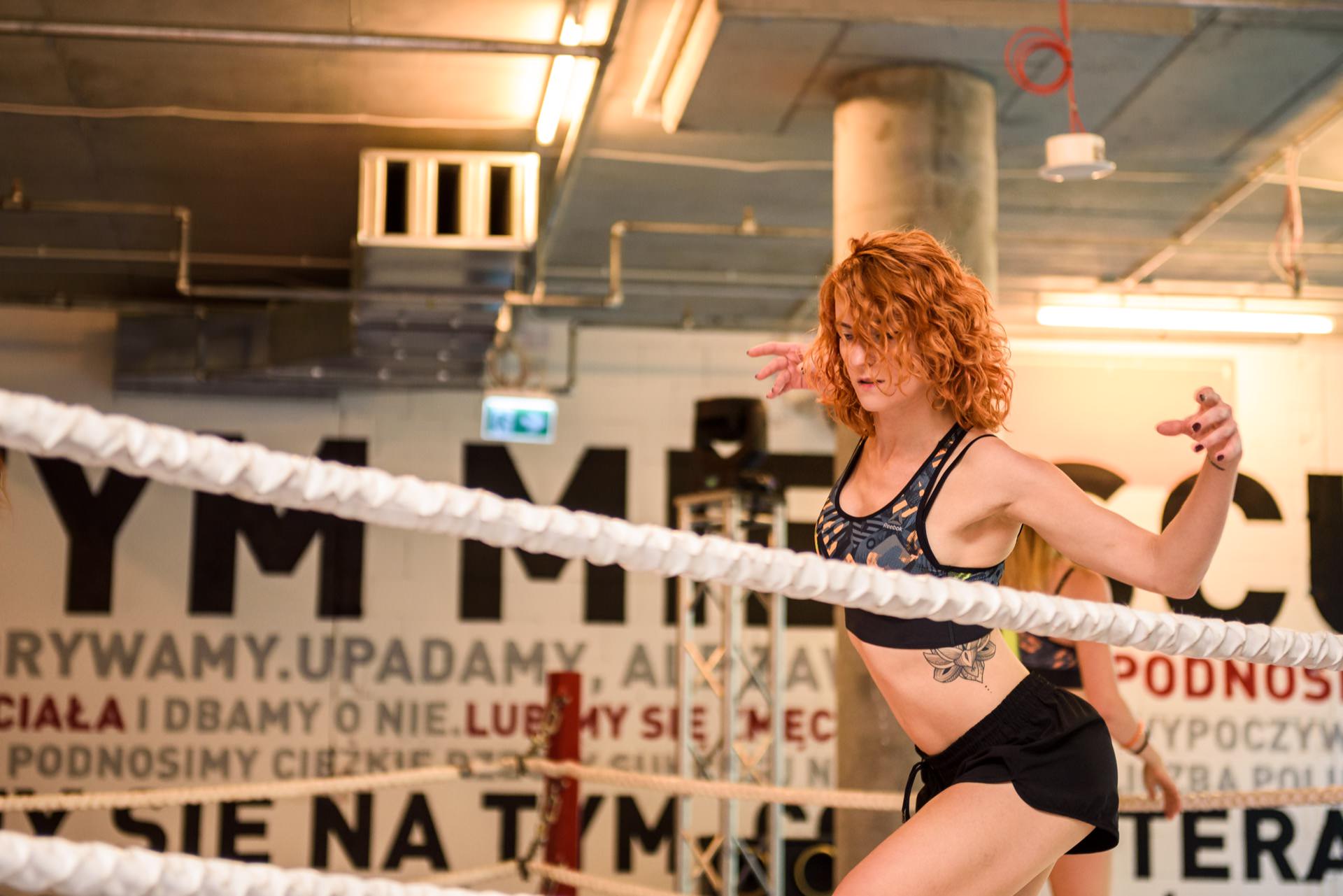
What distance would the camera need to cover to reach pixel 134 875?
877 millimetres

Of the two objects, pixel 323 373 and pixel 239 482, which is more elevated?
pixel 323 373

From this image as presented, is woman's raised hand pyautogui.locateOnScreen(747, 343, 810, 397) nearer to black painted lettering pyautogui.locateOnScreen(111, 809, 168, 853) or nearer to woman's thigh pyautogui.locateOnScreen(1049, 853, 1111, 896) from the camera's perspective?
woman's thigh pyautogui.locateOnScreen(1049, 853, 1111, 896)

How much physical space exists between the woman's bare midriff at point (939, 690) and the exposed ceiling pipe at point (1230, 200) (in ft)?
13.4

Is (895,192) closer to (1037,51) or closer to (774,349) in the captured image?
(1037,51)

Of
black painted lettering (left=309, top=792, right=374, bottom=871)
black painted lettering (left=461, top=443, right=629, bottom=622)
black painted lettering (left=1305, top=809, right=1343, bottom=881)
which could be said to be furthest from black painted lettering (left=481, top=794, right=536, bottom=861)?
black painted lettering (left=1305, top=809, right=1343, bottom=881)

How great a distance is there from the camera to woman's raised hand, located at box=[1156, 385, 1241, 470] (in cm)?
A: 136

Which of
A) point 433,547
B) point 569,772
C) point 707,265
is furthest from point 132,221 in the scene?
point 569,772

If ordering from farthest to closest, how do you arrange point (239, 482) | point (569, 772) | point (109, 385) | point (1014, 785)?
point (109, 385), point (569, 772), point (1014, 785), point (239, 482)

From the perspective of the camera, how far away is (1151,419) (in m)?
7.77

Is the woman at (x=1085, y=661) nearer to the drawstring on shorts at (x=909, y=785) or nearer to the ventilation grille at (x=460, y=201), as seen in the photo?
the drawstring on shorts at (x=909, y=785)

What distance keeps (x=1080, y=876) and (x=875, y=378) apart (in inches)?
53.0

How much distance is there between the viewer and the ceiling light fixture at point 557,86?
4469 millimetres

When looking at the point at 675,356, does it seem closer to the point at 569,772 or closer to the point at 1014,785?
the point at 569,772

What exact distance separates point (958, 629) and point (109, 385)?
277 inches
